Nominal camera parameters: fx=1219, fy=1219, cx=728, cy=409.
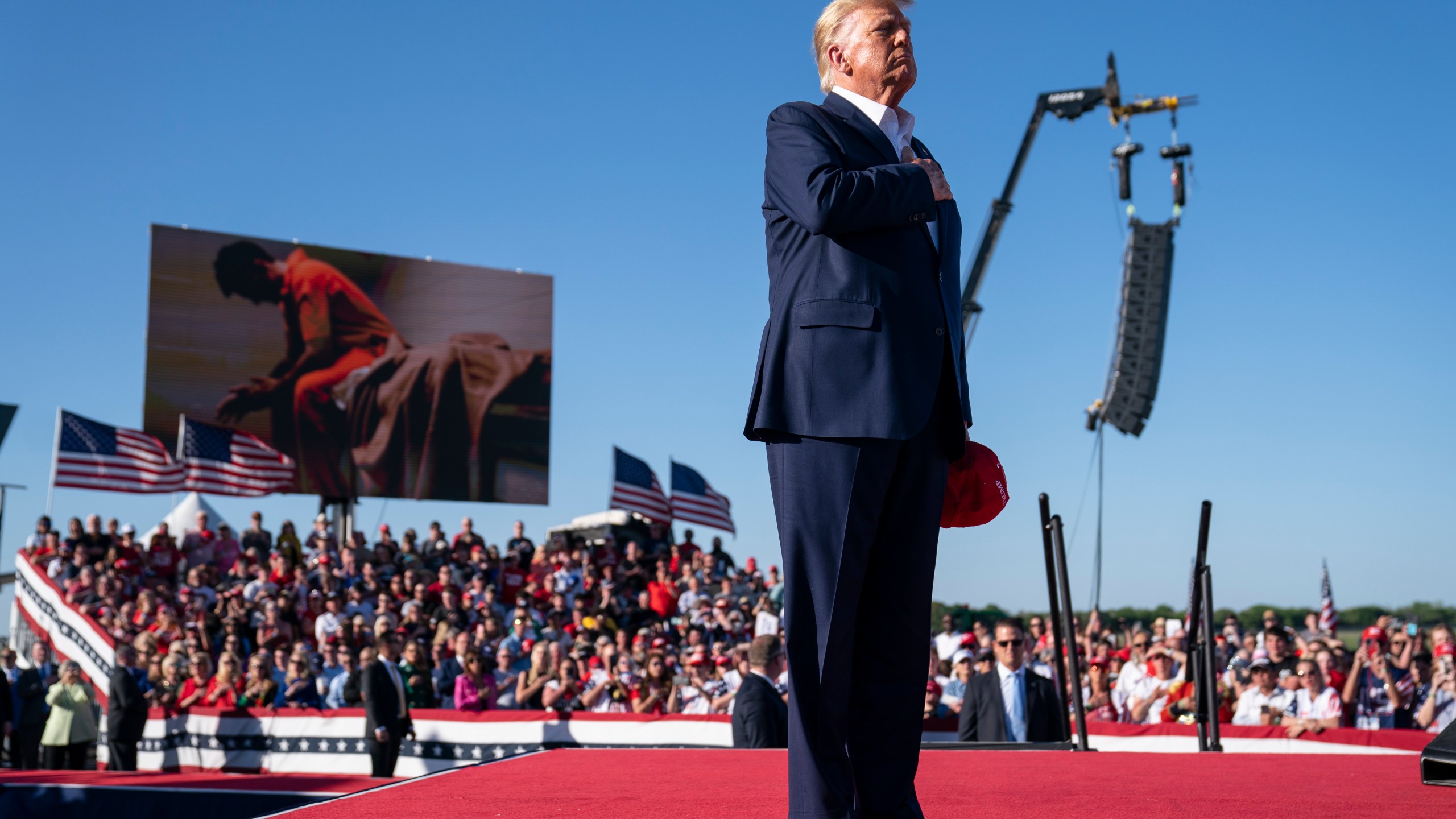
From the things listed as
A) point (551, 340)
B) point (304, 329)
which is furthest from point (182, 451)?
point (551, 340)

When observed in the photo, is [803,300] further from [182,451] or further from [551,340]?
[551,340]

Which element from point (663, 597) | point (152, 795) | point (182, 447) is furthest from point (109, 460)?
point (152, 795)

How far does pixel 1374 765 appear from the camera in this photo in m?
3.83

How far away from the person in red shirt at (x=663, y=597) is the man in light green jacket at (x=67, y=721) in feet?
23.3

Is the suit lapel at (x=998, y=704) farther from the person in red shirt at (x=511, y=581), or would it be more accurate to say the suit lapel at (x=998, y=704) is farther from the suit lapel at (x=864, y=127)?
the person in red shirt at (x=511, y=581)

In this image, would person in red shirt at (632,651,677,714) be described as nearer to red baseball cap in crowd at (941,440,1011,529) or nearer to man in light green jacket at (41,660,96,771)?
man in light green jacket at (41,660,96,771)

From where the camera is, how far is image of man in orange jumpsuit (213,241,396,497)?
82.0ft

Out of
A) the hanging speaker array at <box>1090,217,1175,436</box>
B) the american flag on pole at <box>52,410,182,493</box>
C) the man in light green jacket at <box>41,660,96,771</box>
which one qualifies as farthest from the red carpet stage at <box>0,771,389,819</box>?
the hanging speaker array at <box>1090,217,1175,436</box>

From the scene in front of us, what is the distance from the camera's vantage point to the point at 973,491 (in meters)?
2.30

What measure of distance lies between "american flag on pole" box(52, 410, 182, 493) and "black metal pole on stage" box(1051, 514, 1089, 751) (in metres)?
19.5

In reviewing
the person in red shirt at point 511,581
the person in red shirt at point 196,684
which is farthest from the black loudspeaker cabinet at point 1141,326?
the person in red shirt at point 196,684

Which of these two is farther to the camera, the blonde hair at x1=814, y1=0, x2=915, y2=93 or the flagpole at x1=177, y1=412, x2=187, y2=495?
the flagpole at x1=177, y1=412, x2=187, y2=495

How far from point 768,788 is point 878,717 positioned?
119cm

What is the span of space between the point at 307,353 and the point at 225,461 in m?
3.44
